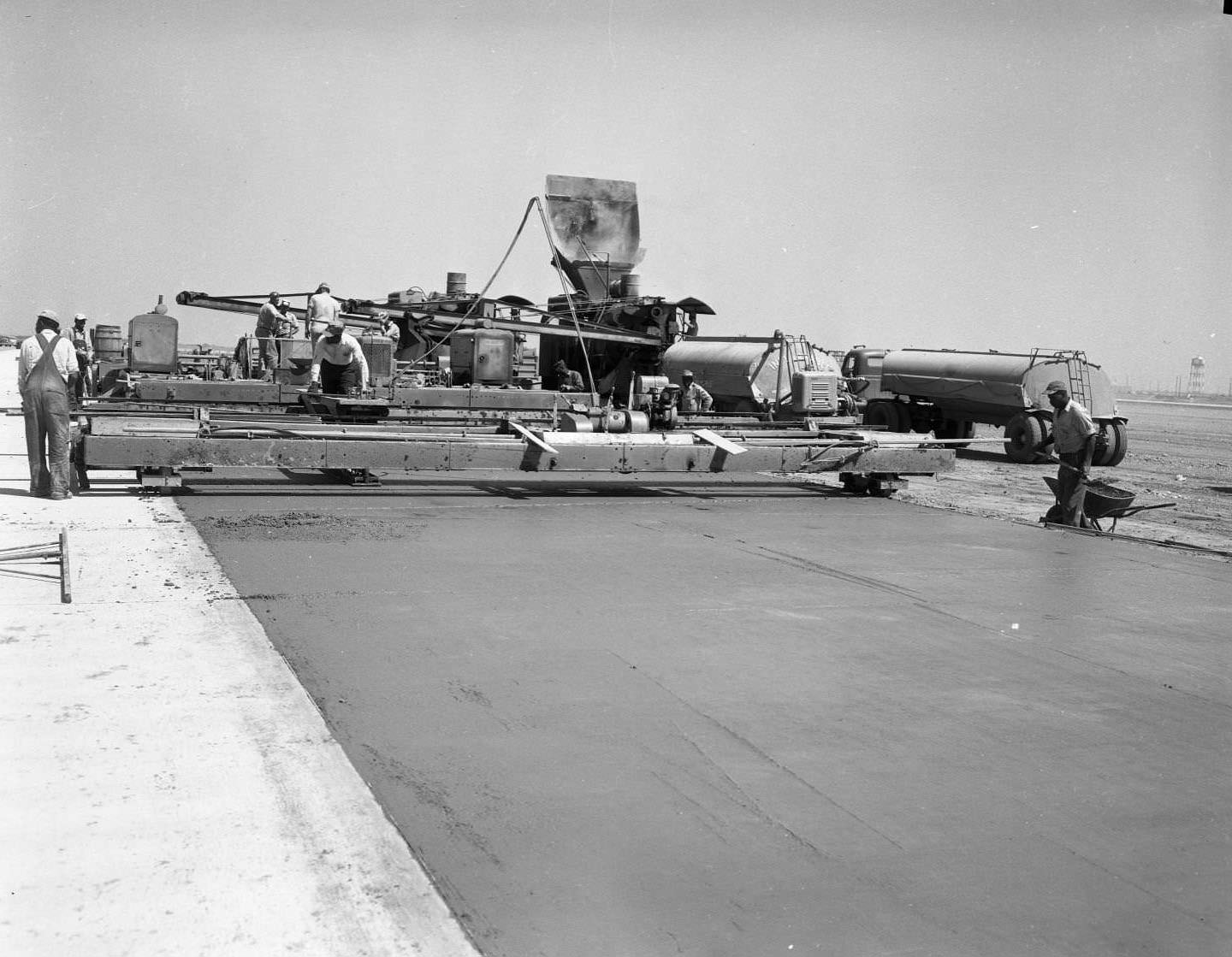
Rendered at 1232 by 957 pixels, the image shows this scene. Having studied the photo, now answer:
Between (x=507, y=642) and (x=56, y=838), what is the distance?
295 cm

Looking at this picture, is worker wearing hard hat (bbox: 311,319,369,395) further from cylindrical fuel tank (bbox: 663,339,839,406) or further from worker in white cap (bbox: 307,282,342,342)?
cylindrical fuel tank (bbox: 663,339,839,406)

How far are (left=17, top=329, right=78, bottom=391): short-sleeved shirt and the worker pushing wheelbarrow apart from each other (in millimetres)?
9494

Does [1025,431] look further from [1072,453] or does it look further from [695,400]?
[1072,453]

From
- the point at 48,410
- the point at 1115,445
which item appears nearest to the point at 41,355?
the point at 48,410

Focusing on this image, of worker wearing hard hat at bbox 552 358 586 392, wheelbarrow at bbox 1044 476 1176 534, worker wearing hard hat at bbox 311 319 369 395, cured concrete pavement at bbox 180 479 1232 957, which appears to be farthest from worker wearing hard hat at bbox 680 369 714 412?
cured concrete pavement at bbox 180 479 1232 957

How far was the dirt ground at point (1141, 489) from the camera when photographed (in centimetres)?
1373

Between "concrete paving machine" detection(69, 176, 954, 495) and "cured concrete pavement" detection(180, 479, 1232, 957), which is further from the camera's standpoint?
"concrete paving machine" detection(69, 176, 954, 495)

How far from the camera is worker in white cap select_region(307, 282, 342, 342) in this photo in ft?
58.5

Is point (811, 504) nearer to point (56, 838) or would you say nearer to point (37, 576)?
point (37, 576)

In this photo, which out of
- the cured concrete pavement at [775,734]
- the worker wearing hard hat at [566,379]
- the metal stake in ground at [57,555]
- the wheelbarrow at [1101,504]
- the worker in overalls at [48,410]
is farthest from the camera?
the worker wearing hard hat at [566,379]

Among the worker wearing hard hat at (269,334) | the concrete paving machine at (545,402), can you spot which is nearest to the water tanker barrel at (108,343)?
the concrete paving machine at (545,402)

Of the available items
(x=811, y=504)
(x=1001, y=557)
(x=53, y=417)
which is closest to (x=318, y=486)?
(x=53, y=417)

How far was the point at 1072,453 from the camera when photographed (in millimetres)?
12289

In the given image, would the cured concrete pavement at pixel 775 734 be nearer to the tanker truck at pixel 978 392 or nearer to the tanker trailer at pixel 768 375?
the tanker trailer at pixel 768 375
